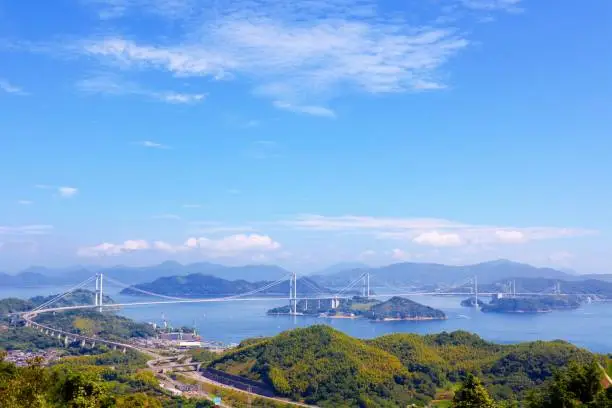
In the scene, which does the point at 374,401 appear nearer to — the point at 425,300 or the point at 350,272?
the point at 425,300

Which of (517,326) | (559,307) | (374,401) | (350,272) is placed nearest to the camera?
(374,401)

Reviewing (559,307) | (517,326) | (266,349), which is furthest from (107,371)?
(559,307)

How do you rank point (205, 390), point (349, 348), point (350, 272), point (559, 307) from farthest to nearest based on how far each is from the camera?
point (350, 272)
point (559, 307)
point (349, 348)
point (205, 390)

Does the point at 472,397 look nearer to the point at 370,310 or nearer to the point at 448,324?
the point at 448,324

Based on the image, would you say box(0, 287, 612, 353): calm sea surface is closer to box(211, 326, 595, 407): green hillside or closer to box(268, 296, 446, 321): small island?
box(268, 296, 446, 321): small island

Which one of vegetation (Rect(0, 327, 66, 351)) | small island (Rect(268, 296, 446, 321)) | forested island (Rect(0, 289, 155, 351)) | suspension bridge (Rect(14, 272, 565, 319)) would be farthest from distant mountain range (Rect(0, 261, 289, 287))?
vegetation (Rect(0, 327, 66, 351))

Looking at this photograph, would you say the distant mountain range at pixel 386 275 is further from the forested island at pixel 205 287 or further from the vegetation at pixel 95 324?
the vegetation at pixel 95 324

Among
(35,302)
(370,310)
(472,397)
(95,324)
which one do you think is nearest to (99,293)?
(35,302)
